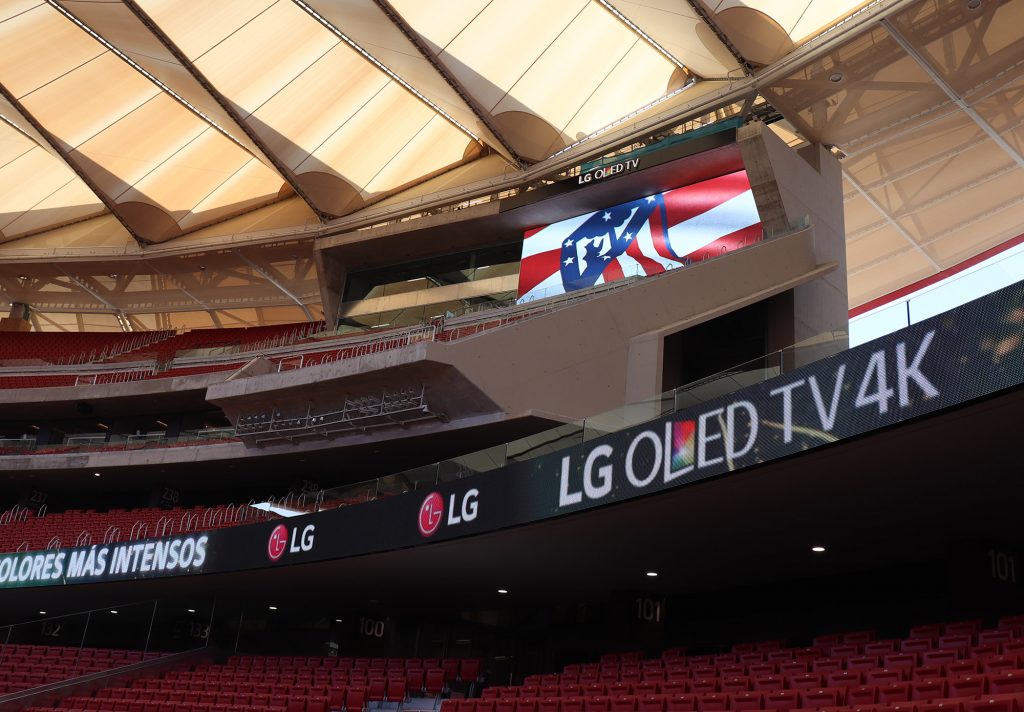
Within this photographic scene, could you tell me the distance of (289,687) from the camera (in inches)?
741

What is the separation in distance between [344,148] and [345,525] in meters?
16.3

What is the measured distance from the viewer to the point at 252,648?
26.4 meters

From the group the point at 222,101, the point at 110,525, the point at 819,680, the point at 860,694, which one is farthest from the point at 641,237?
the point at 860,694

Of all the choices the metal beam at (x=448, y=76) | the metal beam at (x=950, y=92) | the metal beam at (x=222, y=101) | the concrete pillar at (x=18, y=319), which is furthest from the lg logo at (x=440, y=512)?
the concrete pillar at (x=18, y=319)

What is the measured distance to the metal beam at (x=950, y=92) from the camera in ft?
79.4

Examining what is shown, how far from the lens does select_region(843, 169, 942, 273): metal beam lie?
31.9 meters

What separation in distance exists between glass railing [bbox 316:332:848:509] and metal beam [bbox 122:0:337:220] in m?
14.0

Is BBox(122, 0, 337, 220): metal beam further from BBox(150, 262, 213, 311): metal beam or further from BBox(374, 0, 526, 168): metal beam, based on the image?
BBox(150, 262, 213, 311): metal beam

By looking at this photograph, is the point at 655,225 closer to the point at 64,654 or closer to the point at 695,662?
the point at 695,662

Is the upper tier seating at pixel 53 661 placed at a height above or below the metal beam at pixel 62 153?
below

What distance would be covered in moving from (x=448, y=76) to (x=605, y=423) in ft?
51.5

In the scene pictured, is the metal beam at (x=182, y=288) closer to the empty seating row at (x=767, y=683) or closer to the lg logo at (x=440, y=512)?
the lg logo at (x=440, y=512)

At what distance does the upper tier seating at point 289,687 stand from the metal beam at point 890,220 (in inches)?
814

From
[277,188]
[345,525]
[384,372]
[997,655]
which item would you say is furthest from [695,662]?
[277,188]
